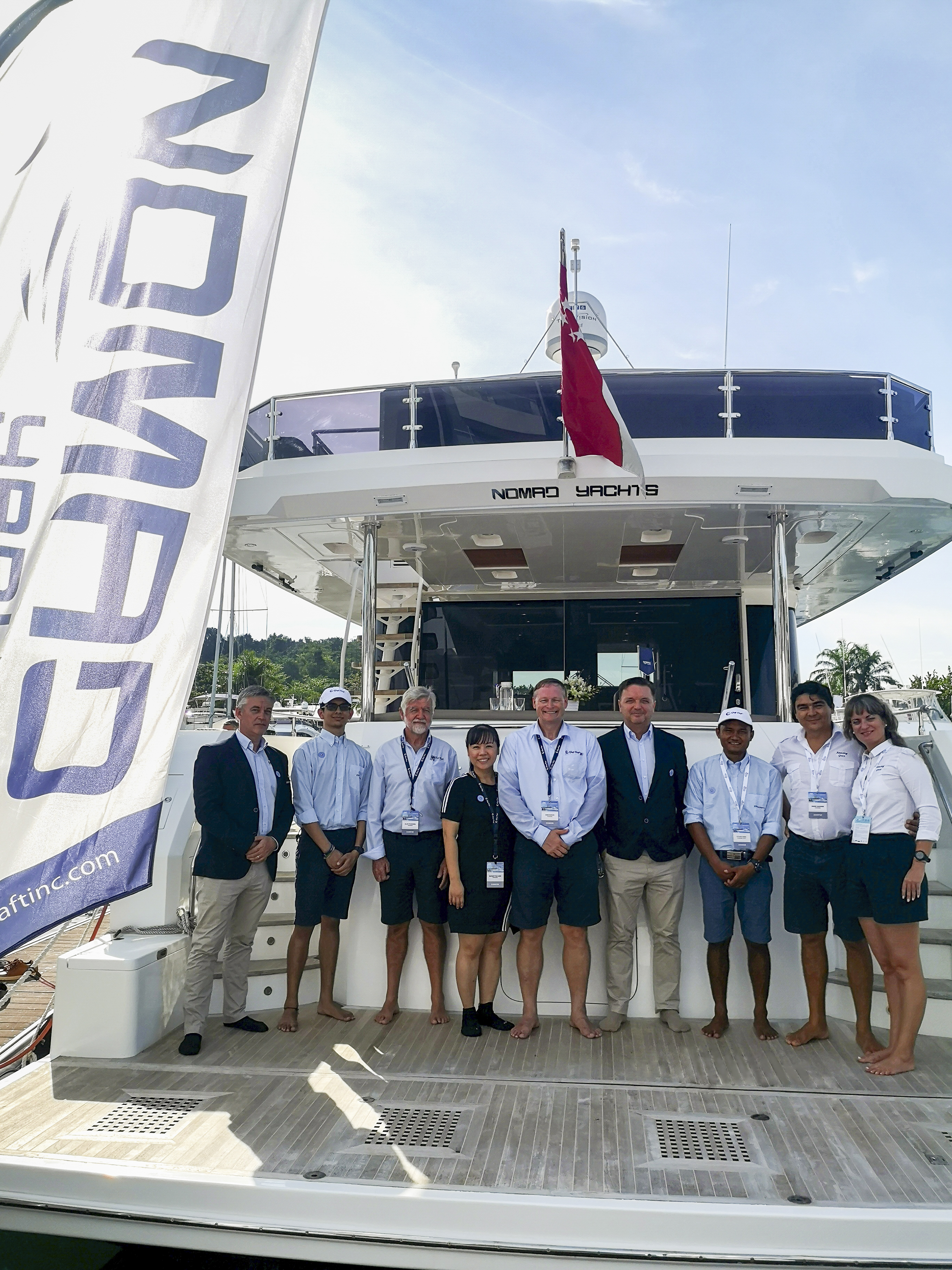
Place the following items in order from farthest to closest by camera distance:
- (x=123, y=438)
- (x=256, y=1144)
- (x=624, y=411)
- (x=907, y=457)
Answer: (x=624, y=411) → (x=907, y=457) → (x=256, y=1144) → (x=123, y=438)

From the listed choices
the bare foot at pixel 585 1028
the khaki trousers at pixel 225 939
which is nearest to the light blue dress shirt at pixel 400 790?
the khaki trousers at pixel 225 939

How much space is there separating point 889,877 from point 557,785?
155cm

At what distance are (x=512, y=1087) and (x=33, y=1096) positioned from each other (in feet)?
6.51

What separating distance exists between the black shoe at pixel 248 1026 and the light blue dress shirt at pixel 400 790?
994 mm

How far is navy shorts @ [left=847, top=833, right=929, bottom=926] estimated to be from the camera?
3879mm

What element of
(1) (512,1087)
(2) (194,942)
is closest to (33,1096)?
(2) (194,942)

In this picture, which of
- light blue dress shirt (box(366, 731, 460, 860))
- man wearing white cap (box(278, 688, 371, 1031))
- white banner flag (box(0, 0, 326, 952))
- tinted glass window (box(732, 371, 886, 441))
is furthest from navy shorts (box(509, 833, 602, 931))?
tinted glass window (box(732, 371, 886, 441))

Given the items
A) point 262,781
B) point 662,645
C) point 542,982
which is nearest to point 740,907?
point 542,982

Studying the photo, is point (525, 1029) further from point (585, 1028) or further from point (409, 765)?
point (409, 765)

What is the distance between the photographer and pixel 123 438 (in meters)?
2.50

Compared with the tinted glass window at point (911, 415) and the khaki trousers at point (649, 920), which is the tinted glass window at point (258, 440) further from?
the tinted glass window at point (911, 415)

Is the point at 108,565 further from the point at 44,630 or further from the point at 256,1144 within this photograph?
the point at 256,1144

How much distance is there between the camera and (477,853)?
14.8 feet

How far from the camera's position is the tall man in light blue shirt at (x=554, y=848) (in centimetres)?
446
